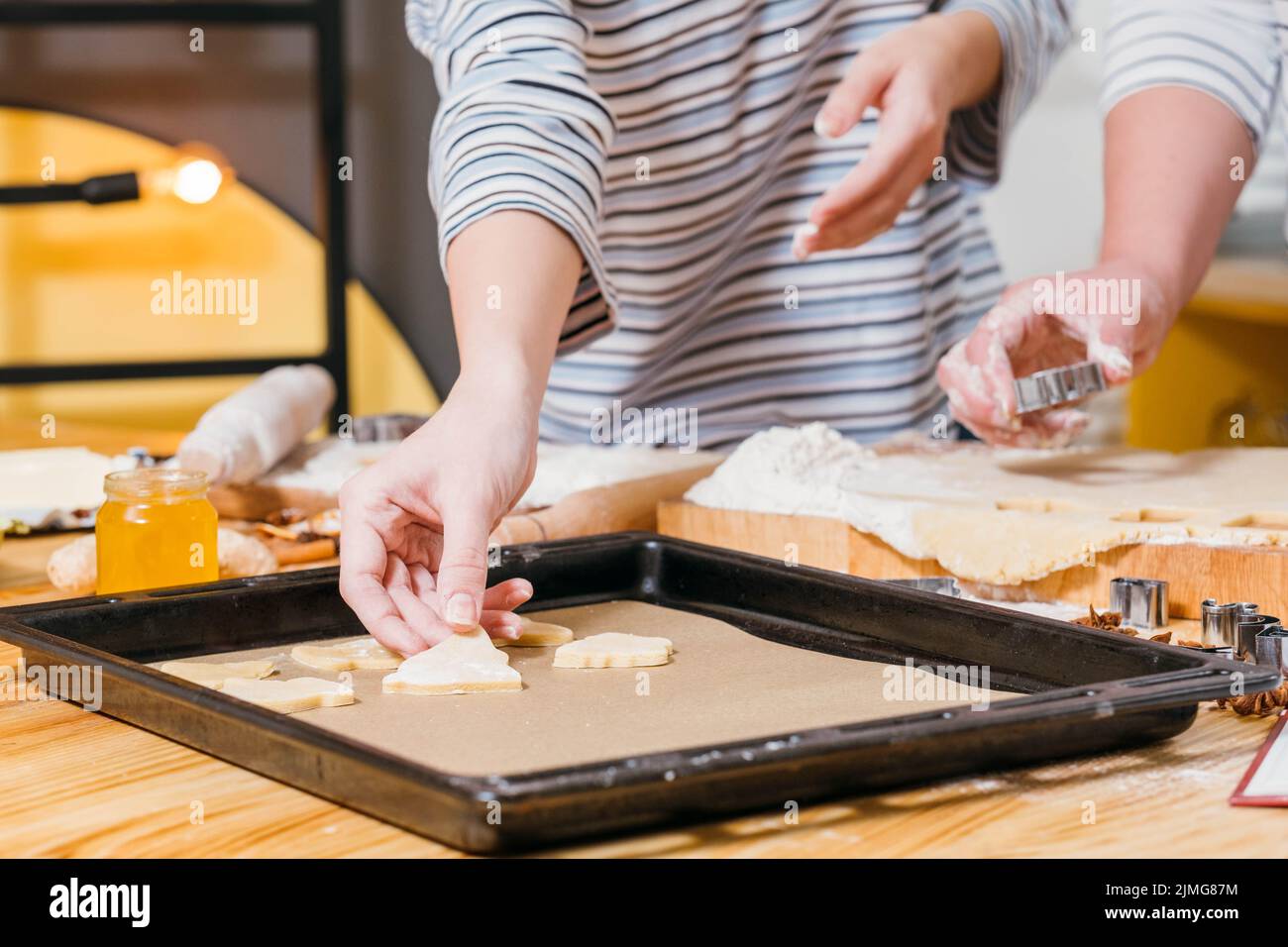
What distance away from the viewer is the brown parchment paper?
0.66 metres

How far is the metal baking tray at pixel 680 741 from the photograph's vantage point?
0.54 metres

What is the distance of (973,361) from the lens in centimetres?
110

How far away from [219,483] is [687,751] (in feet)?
2.80

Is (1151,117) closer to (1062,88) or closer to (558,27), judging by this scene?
(558,27)

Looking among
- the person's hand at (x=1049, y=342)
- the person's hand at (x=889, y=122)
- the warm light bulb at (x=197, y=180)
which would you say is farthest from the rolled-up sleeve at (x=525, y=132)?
the warm light bulb at (x=197, y=180)

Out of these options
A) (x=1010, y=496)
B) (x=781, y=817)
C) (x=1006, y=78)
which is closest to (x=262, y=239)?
(x=1006, y=78)

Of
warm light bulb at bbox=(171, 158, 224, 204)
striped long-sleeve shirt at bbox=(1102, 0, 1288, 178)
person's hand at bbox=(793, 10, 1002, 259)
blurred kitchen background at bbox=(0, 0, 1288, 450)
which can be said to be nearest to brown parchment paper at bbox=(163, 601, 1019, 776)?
person's hand at bbox=(793, 10, 1002, 259)

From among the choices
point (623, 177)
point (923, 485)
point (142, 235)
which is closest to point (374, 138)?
point (142, 235)

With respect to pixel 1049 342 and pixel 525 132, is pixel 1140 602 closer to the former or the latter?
pixel 1049 342

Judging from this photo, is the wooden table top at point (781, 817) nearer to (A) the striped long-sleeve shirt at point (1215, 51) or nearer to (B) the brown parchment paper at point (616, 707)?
(B) the brown parchment paper at point (616, 707)

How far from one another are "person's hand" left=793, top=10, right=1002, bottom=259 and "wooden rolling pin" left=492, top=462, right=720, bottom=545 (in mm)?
231

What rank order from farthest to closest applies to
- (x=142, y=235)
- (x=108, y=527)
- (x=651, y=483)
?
(x=142, y=235)
(x=651, y=483)
(x=108, y=527)

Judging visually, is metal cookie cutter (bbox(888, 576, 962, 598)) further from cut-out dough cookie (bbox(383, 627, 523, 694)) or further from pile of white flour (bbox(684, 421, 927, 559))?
cut-out dough cookie (bbox(383, 627, 523, 694))

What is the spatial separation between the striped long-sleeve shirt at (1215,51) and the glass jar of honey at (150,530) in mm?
881
